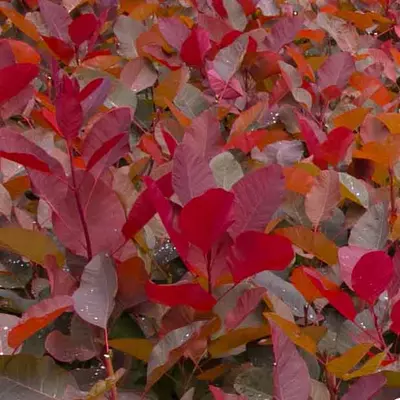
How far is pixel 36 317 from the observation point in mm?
770

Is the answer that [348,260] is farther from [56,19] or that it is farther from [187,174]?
[56,19]

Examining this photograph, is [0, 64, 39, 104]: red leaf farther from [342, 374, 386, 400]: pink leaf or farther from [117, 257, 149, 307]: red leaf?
[342, 374, 386, 400]: pink leaf

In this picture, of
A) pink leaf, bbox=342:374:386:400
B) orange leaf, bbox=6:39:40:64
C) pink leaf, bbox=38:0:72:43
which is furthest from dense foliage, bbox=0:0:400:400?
pink leaf, bbox=38:0:72:43

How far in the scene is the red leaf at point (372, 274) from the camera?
80cm

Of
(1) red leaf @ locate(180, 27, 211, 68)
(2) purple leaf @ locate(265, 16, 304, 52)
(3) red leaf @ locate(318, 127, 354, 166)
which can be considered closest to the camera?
(3) red leaf @ locate(318, 127, 354, 166)

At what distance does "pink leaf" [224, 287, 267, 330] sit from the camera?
830 mm

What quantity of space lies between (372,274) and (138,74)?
2.72 feet

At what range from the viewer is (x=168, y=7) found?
6.81 ft

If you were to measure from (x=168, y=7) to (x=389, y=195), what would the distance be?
1.11 metres

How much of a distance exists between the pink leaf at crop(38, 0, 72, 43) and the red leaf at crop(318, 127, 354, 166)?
2.19 ft

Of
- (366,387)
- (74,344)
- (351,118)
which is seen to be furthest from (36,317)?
(351,118)

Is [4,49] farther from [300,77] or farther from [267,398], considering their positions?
[267,398]

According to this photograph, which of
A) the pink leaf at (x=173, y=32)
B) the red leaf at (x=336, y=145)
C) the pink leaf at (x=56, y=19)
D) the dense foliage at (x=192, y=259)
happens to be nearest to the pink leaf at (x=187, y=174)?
the dense foliage at (x=192, y=259)

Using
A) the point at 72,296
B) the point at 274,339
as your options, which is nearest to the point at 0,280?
the point at 72,296
